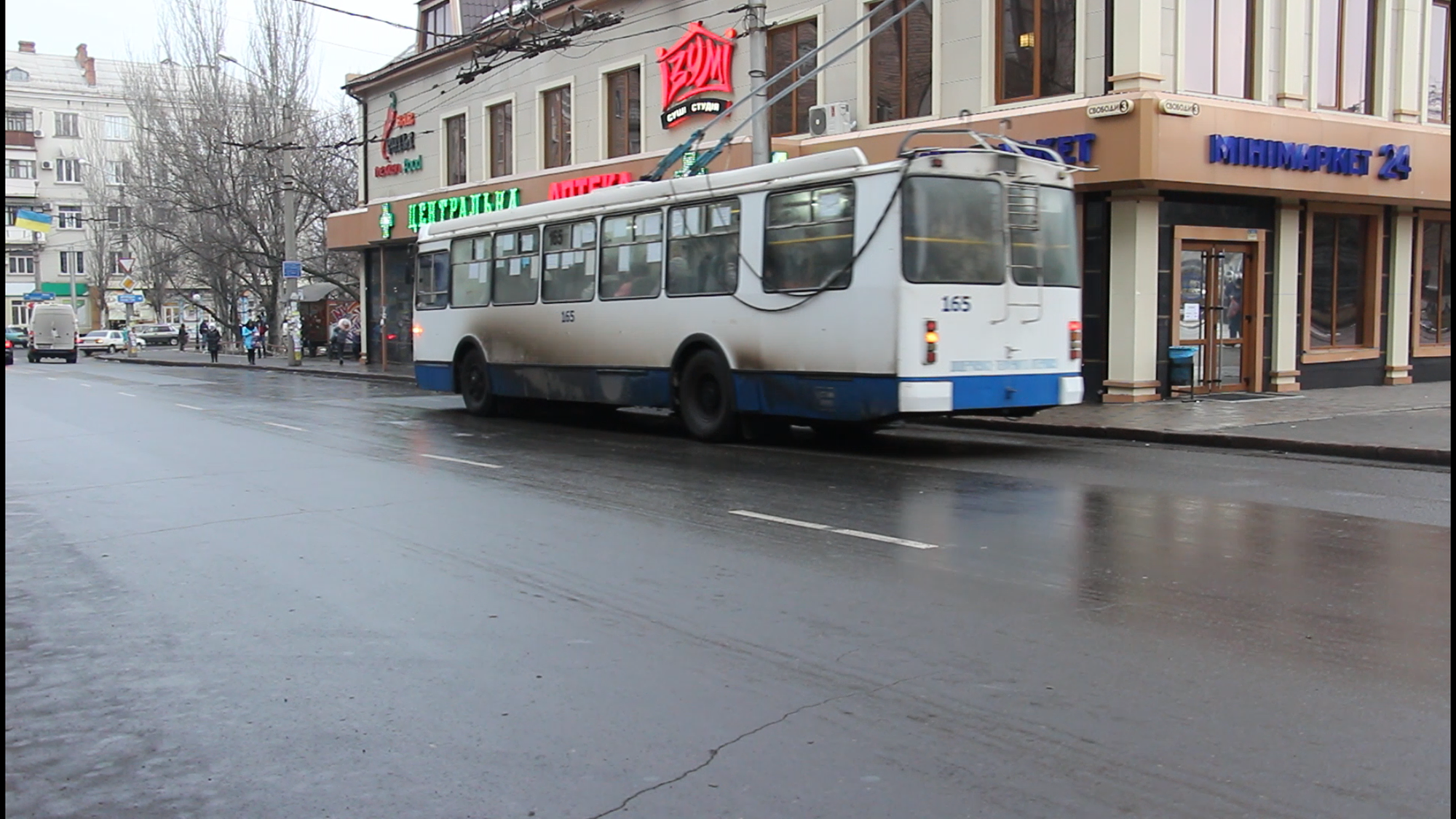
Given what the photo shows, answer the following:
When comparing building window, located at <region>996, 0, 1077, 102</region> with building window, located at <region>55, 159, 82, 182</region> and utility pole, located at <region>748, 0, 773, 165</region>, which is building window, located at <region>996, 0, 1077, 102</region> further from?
building window, located at <region>55, 159, 82, 182</region>

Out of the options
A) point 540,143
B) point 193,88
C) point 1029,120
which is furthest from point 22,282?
point 1029,120

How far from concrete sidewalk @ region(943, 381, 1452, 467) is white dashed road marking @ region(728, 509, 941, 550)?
7.32 metres

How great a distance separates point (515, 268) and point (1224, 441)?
32.6 feet

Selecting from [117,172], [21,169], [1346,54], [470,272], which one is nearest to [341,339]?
[117,172]

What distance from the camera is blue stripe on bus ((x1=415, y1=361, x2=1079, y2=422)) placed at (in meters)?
12.9

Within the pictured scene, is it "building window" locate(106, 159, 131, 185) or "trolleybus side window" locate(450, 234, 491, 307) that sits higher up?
"building window" locate(106, 159, 131, 185)

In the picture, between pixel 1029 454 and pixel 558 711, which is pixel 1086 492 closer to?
pixel 1029 454

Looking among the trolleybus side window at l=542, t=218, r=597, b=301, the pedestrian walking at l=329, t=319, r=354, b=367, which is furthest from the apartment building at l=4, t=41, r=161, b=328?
the trolleybus side window at l=542, t=218, r=597, b=301

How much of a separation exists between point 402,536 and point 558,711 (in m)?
4.10

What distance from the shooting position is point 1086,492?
10.5 m

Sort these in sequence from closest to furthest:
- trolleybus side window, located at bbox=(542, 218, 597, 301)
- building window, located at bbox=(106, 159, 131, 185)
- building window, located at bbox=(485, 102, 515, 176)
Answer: trolleybus side window, located at bbox=(542, 218, 597, 301) → building window, located at bbox=(485, 102, 515, 176) → building window, located at bbox=(106, 159, 131, 185)

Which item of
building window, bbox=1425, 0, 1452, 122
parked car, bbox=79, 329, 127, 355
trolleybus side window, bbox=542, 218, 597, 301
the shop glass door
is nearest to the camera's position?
trolleybus side window, bbox=542, 218, 597, 301

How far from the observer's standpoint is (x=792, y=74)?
77.7 ft

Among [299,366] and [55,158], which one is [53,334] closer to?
[299,366]
